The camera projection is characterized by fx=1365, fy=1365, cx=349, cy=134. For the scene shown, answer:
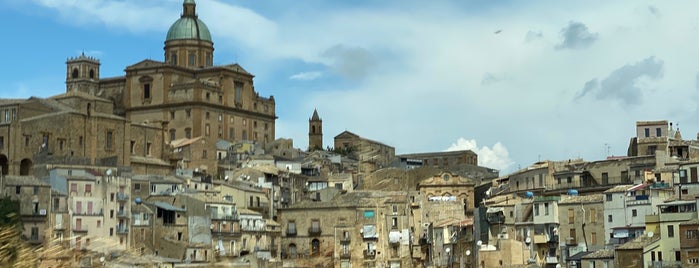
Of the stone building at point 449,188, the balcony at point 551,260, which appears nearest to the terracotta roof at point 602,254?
the balcony at point 551,260

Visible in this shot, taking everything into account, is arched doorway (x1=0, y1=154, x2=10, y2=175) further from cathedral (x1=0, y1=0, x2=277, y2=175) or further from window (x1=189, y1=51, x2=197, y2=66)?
window (x1=189, y1=51, x2=197, y2=66)

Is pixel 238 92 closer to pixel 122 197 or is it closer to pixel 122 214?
pixel 122 197

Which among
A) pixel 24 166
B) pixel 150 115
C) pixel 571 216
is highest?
Result: pixel 150 115

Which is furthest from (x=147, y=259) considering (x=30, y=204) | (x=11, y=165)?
(x=11, y=165)

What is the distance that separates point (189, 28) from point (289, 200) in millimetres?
35678

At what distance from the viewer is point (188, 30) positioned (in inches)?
4811

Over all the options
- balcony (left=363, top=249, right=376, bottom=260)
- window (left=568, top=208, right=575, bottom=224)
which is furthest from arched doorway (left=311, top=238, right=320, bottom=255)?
window (left=568, top=208, right=575, bottom=224)

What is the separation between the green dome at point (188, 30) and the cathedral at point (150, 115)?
0.34ft

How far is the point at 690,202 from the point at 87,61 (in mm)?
85997

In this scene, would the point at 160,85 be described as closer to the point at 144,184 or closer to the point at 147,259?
the point at 144,184

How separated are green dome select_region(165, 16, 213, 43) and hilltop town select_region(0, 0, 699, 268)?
31.1ft

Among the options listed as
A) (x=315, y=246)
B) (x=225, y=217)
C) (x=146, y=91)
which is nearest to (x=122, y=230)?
(x=225, y=217)

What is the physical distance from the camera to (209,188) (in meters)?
84.3

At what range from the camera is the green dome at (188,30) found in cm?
12136
